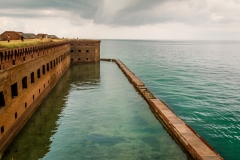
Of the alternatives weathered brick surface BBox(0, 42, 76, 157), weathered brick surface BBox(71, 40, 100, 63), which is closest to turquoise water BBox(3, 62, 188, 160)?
weathered brick surface BBox(0, 42, 76, 157)

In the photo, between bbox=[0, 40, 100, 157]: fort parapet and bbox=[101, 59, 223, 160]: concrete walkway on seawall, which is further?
bbox=[0, 40, 100, 157]: fort parapet

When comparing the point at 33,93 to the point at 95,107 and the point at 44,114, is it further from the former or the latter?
the point at 95,107

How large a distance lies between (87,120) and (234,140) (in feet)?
35.8

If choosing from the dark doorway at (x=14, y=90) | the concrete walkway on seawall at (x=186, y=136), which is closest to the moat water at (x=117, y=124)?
the concrete walkway on seawall at (x=186, y=136)

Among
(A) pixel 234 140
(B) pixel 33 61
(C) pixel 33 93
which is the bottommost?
A: (A) pixel 234 140

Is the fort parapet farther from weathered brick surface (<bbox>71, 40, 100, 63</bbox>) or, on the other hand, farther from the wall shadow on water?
weathered brick surface (<bbox>71, 40, 100, 63</bbox>)

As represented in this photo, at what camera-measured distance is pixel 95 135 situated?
15.3 meters

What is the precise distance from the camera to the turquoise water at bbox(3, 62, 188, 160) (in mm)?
12859

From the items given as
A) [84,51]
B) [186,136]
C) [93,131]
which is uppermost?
[84,51]

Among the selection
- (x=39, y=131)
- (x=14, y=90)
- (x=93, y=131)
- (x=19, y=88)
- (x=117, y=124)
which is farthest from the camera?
(x=117, y=124)

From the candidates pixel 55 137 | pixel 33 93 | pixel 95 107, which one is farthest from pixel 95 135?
pixel 33 93

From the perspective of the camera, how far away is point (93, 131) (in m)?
15.9

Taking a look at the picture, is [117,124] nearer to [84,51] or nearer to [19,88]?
[19,88]

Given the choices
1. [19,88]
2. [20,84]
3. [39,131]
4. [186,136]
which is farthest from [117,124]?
[20,84]
